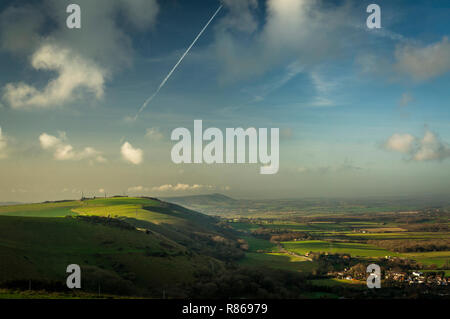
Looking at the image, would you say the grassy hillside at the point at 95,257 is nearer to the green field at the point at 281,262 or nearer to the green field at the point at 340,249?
the green field at the point at 281,262

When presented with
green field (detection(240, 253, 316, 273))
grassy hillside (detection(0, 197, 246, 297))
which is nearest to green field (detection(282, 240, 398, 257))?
green field (detection(240, 253, 316, 273))

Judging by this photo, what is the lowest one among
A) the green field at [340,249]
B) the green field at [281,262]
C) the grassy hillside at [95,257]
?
the green field at [340,249]

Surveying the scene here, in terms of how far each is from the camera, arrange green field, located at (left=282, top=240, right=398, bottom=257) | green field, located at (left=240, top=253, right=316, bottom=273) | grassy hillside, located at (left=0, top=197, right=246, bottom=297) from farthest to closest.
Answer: green field, located at (left=282, top=240, right=398, bottom=257)
green field, located at (left=240, top=253, right=316, bottom=273)
grassy hillside, located at (left=0, top=197, right=246, bottom=297)

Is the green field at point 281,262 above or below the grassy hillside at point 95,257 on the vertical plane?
below

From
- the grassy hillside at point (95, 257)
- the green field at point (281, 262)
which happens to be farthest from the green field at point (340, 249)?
the grassy hillside at point (95, 257)

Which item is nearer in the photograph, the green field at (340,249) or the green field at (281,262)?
the green field at (281,262)

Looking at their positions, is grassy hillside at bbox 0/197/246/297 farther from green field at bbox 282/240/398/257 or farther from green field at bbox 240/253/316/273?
green field at bbox 282/240/398/257

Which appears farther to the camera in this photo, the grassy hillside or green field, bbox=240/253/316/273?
green field, bbox=240/253/316/273

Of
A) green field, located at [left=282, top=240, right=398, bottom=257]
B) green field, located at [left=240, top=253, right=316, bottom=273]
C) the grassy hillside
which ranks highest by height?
the grassy hillside

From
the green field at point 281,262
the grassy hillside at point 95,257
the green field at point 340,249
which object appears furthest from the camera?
the green field at point 340,249

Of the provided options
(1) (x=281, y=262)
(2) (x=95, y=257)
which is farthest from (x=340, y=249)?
(2) (x=95, y=257)
